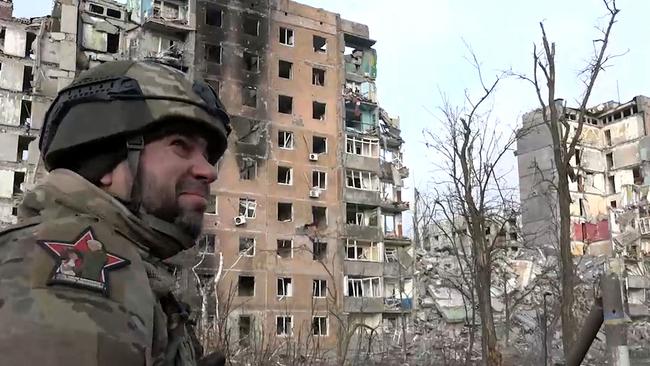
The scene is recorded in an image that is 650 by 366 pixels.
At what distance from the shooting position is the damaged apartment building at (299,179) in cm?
3075

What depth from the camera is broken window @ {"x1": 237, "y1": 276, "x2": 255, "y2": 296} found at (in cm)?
3056

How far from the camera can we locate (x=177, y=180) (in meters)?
1.47

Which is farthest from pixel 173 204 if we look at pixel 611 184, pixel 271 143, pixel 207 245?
pixel 611 184

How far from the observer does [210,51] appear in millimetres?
32500

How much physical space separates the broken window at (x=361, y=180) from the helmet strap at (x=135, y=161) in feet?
109

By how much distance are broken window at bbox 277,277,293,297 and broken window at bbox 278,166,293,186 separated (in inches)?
202

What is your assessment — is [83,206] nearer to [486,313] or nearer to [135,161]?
[135,161]

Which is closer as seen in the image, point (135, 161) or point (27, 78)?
point (135, 161)

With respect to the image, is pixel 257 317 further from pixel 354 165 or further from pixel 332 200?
pixel 354 165

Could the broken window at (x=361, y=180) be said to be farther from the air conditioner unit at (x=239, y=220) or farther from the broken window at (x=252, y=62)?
the broken window at (x=252, y=62)

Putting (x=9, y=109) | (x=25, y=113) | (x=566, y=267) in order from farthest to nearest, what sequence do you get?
(x=25, y=113) → (x=9, y=109) → (x=566, y=267)

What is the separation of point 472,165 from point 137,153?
53.7 ft

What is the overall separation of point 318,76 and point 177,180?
3465cm

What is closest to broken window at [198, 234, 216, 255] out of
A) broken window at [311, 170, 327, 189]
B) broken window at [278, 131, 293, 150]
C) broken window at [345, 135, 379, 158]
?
broken window at [278, 131, 293, 150]
